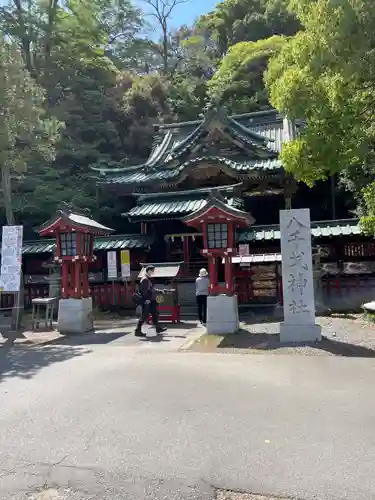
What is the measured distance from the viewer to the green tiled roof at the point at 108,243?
19.3m

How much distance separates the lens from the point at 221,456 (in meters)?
4.30

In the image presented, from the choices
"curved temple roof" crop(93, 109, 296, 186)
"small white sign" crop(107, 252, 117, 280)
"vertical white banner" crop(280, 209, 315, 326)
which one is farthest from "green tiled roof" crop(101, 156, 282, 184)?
"vertical white banner" crop(280, 209, 315, 326)

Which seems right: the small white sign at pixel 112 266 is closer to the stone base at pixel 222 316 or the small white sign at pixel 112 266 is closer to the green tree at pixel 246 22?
the stone base at pixel 222 316

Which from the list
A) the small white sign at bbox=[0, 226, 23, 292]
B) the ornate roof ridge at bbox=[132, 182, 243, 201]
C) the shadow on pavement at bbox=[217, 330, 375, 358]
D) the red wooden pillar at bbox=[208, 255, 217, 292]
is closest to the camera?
the shadow on pavement at bbox=[217, 330, 375, 358]

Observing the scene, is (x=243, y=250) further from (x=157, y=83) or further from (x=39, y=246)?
(x=157, y=83)

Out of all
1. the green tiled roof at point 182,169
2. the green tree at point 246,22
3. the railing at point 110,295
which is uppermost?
the green tree at point 246,22

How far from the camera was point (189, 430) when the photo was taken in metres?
4.94

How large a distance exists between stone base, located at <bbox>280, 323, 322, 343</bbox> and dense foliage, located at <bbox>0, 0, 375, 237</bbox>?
3.27 metres

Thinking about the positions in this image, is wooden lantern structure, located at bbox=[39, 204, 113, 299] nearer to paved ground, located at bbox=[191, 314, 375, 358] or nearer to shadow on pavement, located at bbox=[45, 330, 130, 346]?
shadow on pavement, located at bbox=[45, 330, 130, 346]

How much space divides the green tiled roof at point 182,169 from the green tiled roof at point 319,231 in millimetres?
2806

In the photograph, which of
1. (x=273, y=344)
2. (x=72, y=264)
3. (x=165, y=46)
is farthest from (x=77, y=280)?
(x=165, y=46)

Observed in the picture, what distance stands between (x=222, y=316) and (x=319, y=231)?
24.7ft

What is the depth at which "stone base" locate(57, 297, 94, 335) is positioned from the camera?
41.9ft

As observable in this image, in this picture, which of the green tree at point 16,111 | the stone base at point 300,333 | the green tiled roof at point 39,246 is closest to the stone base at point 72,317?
the green tree at point 16,111
